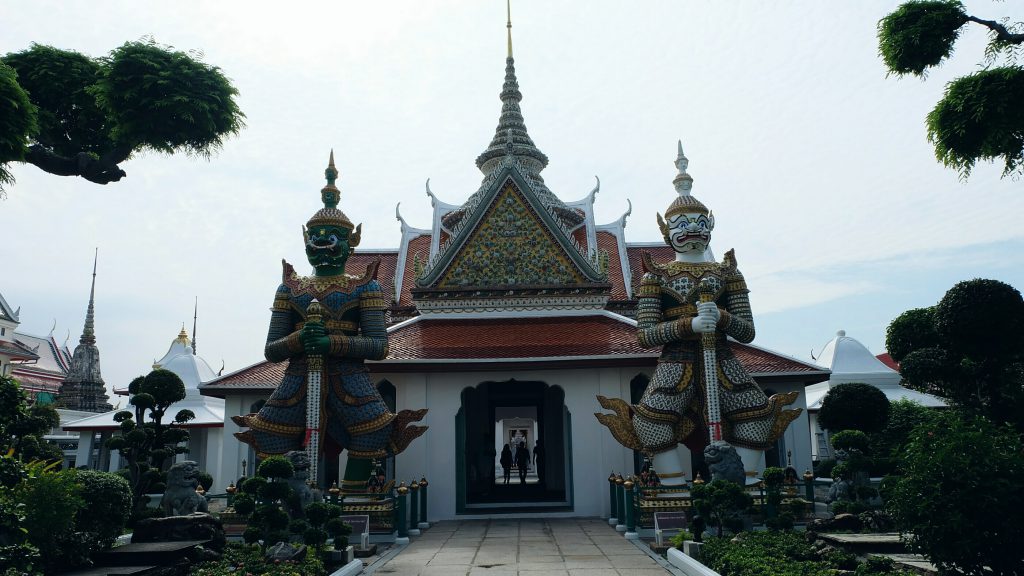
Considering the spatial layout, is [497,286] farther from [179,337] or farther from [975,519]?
[179,337]

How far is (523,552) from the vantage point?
8617 mm

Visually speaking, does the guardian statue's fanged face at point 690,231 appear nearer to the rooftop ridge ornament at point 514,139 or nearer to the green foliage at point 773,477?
the green foliage at point 773,477

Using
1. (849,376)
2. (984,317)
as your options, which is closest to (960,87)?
(984,317)

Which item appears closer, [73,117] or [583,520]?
[73,117]

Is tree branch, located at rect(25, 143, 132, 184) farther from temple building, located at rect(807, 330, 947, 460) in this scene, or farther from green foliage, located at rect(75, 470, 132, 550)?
temple building, located at rect(807, 330, 947, 460)

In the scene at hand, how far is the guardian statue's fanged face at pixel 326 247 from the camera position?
10703 mm

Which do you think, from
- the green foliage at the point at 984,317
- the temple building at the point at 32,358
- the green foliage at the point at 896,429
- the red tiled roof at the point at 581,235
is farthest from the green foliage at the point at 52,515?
the temple building at the point at 32,358

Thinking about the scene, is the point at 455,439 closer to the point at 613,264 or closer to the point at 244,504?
the point at 244,504

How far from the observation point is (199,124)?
31.2 feet

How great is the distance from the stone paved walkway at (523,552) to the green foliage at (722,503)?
82cm

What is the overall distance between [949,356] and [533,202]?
815 centimetres

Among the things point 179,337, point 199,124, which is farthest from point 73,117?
point 179,337

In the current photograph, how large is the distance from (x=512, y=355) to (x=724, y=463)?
4.65 m

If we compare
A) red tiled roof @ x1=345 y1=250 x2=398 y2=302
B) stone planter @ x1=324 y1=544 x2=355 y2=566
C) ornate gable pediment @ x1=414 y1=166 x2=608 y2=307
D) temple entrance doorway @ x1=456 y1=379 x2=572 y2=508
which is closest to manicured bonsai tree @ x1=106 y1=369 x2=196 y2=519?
stone planter @ x1=324 y1=544 x2=355 y2=566
